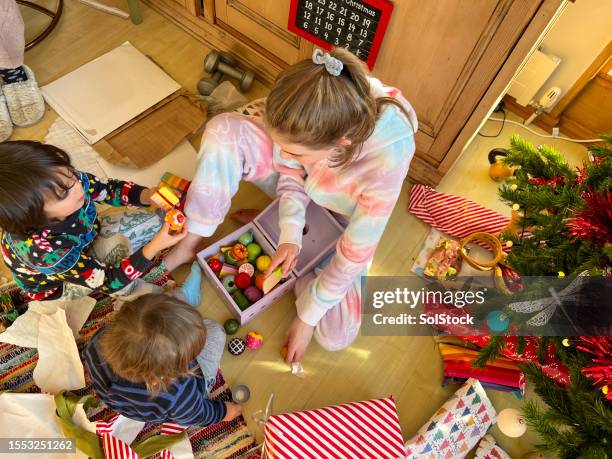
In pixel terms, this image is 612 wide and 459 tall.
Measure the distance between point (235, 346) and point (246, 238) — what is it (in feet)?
1.02

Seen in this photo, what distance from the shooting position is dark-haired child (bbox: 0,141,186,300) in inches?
36.8

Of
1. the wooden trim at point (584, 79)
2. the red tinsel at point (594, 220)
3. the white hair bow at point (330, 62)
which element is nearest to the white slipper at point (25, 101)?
the white hair bow at point (330, 62)

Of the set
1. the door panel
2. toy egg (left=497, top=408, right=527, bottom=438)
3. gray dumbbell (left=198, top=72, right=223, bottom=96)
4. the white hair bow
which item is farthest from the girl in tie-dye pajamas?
gray dumbbell (left=198, top=72, right=223, bottom=96)

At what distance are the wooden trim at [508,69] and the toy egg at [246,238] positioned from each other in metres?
0.68

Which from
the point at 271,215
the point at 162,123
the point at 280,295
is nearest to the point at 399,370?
the point at 280,295

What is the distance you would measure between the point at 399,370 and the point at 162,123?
1142 millimetres

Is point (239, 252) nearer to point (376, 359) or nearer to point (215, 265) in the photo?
point (215, 265)

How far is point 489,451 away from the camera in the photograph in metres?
1.26

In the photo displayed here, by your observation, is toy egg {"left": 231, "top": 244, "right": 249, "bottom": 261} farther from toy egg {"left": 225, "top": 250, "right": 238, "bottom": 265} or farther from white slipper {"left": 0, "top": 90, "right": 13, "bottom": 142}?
white slipper {"left": 0, "top": 90, "right": 13, "bottom": 142}

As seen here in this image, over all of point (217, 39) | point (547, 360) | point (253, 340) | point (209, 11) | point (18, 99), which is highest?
point (547, 360)

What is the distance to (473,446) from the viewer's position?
1.25 meters

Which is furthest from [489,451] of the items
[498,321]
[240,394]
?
[240,394]

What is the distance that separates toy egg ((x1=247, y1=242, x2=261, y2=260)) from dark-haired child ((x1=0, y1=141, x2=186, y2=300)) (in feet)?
0.73

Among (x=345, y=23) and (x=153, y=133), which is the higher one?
(x=345, y=23)
